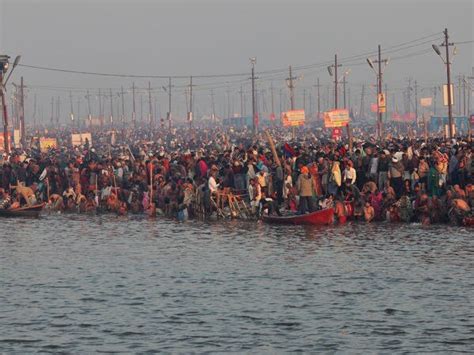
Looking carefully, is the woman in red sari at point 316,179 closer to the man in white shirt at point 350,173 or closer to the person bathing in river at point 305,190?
the person bathing in river at point 305,190

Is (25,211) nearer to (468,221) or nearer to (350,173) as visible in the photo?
(350,173)

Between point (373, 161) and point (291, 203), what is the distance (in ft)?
12.4

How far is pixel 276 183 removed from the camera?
149 feet

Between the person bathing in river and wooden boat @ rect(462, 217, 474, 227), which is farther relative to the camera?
the person bathing in river

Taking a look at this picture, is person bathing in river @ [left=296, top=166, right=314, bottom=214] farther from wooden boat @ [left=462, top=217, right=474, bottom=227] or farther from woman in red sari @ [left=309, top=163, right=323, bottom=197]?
wooden boat @ [left=462, top=217, right=474, bottom=227]

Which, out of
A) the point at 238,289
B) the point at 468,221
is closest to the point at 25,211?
the point at 468,221

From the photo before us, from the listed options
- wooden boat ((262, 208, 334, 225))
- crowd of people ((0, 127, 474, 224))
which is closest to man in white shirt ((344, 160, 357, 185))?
crowd of people ((0, 127, 474, 224))

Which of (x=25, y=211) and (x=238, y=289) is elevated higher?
(x=25, y=211)

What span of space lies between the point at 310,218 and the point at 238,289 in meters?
13.0

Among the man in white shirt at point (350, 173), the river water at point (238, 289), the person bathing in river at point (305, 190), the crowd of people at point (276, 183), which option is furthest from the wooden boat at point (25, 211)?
the man in white shirt at point (350, 173)

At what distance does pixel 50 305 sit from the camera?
1119 inches

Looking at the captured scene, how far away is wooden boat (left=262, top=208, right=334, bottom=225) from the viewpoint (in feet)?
141

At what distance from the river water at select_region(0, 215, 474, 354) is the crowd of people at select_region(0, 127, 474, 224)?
893 mm

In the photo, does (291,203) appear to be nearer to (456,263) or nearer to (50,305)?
(456,263)
